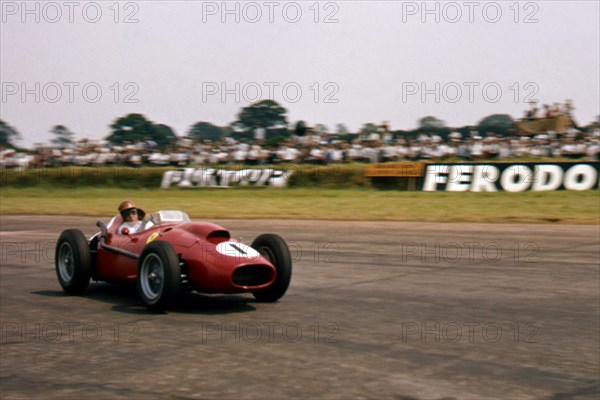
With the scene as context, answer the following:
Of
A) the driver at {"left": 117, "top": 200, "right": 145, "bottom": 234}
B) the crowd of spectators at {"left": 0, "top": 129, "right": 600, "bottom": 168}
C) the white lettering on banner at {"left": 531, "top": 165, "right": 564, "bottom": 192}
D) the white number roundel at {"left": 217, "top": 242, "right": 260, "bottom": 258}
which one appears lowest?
the white number roundel at {"left": 217, "top": 242, "right": 260, "bottom": 258}

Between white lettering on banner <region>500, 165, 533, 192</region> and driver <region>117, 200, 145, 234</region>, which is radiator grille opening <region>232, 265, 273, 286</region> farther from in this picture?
white lettering on banner <region>500, 165, 533, 192</region>

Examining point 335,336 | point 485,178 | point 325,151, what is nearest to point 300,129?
point 325,151

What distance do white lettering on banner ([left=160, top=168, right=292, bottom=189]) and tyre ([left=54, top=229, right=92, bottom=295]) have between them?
68.0 ft

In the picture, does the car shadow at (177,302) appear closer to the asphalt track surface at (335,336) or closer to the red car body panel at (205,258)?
the asphalt track surface at (335,336)

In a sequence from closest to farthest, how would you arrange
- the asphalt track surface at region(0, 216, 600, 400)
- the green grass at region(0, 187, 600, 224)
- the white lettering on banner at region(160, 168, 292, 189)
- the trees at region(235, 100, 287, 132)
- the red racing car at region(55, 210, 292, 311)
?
the asphalt track surface at region(0, 216, 600, 400) → the red racing car at region(55, 210, 292, 311) → the green grass at region(0, 187, 600, 224) → the white lettering on banner at region(160, 168, 292, 189) → the trees at region(235, 100, 287, 132)

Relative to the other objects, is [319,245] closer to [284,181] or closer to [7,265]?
[7,265]

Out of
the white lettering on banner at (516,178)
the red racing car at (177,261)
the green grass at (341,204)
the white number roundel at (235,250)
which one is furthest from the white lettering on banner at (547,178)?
the white number roundel at (235,250)

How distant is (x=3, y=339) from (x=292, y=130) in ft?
92.4

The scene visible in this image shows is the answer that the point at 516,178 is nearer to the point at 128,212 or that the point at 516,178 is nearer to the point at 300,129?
the point at 300,129

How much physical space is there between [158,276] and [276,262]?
1160mm

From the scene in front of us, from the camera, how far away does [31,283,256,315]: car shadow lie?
7641mm

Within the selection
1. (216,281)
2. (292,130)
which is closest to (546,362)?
(216,281)

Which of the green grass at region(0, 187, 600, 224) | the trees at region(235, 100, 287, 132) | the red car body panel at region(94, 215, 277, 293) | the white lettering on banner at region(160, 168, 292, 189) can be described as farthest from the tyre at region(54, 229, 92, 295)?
the trees at region(235, 100, 287, 132)

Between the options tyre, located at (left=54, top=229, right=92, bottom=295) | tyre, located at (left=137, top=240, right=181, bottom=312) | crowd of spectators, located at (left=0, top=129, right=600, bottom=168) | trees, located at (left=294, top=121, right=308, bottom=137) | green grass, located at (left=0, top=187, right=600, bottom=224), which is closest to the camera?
tyre, located at (left=137, top=240, right=181, bottom=312)
